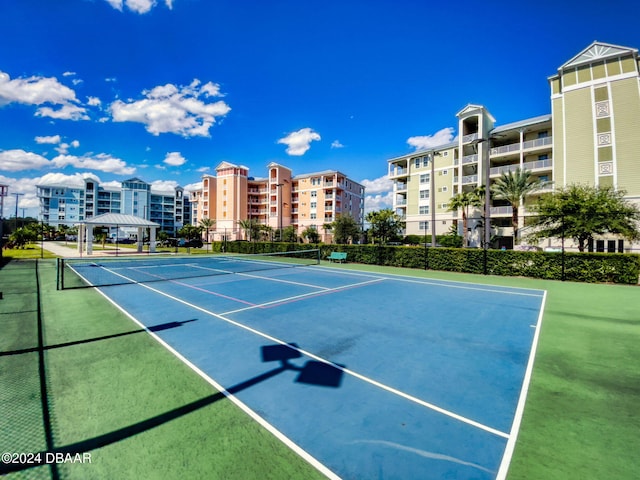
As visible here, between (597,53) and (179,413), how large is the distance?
156 ft

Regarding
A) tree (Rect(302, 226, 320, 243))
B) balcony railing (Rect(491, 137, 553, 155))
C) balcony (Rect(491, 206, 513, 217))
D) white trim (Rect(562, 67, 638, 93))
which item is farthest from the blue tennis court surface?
tree (Rect(302, 226, 320, 243))

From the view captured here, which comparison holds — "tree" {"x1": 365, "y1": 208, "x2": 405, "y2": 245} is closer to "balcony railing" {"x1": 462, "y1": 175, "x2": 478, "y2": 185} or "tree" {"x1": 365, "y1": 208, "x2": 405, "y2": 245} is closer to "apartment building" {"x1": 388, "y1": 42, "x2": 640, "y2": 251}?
"apartment building" {"x1": 388, "y1": 42, "x2": 640, "y2": 251}

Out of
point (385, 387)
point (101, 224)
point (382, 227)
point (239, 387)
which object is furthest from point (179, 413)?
point (101, 224)

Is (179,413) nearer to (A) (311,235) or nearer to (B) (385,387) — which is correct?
(B) (385,387)

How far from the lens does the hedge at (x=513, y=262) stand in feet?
54.4

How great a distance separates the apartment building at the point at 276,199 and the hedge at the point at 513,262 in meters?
34.5

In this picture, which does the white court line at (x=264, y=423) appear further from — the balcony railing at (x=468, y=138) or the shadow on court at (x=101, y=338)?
the balcony railing at (x=468, y=138)

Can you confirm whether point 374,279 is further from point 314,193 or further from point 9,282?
point 314,193

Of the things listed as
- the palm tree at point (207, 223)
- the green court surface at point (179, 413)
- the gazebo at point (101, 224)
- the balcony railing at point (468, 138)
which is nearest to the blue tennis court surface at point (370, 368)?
the green court surface at point (179, 413)

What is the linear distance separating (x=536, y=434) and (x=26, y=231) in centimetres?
5759

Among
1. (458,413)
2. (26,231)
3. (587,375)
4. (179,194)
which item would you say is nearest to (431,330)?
(587,375)

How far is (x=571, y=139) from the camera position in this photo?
32.3 meters

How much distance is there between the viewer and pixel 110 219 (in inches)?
1249

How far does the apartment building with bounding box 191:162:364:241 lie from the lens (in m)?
63.2
